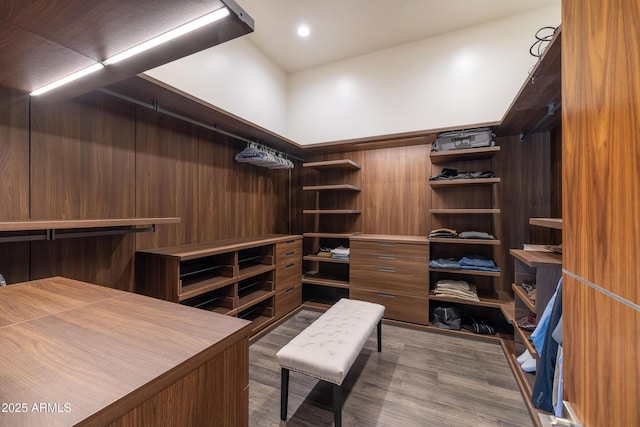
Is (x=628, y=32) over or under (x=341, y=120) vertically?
under

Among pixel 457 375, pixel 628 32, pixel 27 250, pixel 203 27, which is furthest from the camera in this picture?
pixel 457 375

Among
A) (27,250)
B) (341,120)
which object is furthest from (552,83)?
(27,250)

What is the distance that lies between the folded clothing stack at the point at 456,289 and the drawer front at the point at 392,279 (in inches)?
6.7

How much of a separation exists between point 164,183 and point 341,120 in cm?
248

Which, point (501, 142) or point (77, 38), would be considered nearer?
point (77, 38)

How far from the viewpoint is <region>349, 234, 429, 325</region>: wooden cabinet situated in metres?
2.79

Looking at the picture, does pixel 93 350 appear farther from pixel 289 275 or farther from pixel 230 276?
pixel 289 275

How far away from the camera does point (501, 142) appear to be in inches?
112

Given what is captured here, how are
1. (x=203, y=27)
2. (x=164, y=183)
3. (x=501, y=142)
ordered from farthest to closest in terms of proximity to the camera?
1. (x=501, y=142)
2. (x=164, y=183)
3. (x=203, y=27)

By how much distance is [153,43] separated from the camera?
1006mm

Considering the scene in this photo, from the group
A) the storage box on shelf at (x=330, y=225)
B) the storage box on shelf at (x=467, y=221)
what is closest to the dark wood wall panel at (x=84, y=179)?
the storage box on shelf at (x=330, y=225)

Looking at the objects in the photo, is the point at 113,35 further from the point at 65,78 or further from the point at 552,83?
the point at 552,83

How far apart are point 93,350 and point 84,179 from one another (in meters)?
1.57

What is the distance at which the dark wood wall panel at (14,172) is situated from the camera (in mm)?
1404
